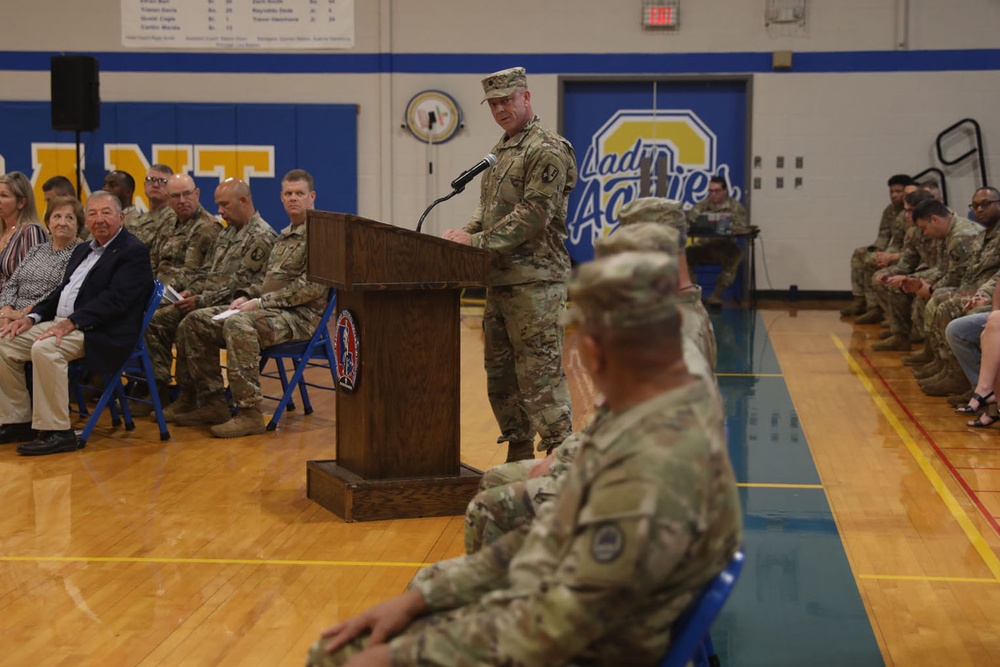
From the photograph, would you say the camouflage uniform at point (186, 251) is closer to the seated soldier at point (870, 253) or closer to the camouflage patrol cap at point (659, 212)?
the camouflage patrol cap at point (659, 212)

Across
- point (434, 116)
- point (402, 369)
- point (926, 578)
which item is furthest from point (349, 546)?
point (434, 116)

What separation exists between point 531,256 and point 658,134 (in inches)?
328

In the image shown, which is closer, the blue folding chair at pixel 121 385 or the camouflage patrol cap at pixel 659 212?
the camouflage patrol cap at pixel 659 212

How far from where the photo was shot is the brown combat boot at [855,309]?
11.6 metres

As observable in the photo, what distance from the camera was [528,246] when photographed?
188 inches

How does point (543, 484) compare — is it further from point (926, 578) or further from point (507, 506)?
point (926, 578)

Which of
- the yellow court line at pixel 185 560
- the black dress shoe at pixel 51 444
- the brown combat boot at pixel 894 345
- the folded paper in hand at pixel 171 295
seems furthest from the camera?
the brown combat boot at pixel 894 345

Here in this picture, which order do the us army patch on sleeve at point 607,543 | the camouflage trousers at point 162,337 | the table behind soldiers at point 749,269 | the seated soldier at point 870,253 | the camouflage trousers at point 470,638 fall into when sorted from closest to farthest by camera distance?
the us army patch on sleeve at point 607,543 → the camouflage trousers at point 470,638 → the camouflage trousers at point 162,337 → the seated soldier at point 870,253 → the table behind soldiers at point 749,269

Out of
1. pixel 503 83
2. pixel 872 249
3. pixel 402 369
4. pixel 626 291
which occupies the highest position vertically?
pixel 503 83

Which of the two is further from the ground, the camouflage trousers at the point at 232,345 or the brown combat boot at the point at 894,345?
the camouflage trousers at the point at 232,345

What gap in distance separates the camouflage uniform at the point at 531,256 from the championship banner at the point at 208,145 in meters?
8.23

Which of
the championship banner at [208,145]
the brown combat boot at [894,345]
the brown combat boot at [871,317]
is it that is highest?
the championship banner at [208,145]

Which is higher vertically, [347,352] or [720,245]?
[720,245]

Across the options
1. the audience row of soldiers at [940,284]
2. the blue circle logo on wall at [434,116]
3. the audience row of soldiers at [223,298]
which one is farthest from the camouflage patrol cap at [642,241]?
the blue circle logo on wall at [434,116]
